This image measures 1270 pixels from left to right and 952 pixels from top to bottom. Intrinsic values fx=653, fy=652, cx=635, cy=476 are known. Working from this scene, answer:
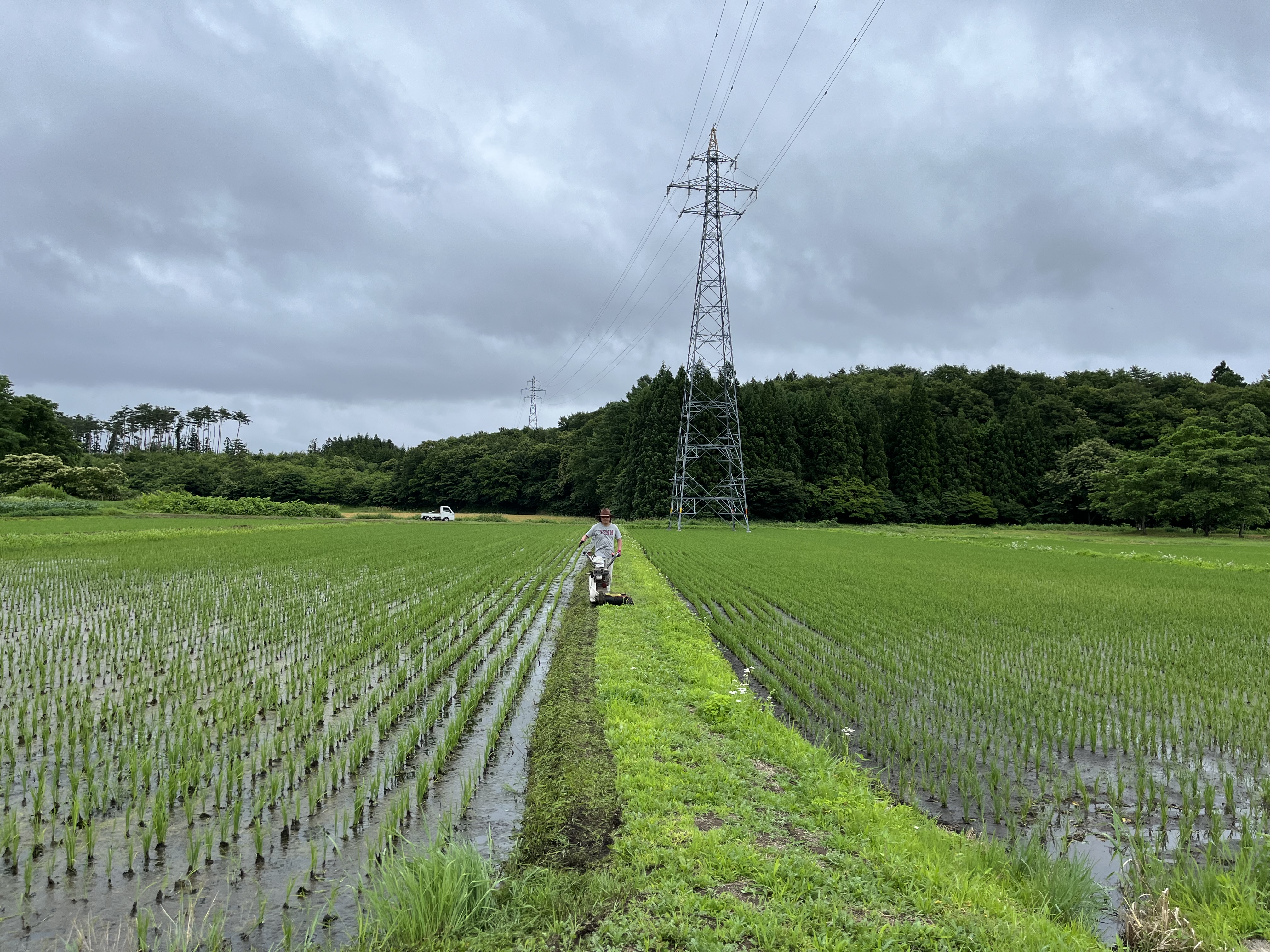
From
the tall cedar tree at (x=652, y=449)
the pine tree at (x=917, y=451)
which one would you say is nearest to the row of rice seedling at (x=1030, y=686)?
the tall cedar tree at (x=652, y=449)

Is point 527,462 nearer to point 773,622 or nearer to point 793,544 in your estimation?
point 793,544

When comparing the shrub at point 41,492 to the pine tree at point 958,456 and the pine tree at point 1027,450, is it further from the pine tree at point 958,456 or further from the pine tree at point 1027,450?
the pine tree at point 1027,450

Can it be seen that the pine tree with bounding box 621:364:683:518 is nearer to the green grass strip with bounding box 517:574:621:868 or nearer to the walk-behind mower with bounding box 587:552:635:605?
the walk-behind mower with bounding box 587:552:635:605

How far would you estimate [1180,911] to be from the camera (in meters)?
2.80

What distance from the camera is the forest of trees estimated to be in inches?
1796

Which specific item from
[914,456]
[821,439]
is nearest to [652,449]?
[821,439]

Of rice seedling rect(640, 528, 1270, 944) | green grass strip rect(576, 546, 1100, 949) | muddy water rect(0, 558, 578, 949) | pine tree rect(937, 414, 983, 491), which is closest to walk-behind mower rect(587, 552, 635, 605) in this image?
rice seedling rect(640, 528, 1270, 944)

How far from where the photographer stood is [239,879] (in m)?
2.97

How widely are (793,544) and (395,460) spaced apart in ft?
233

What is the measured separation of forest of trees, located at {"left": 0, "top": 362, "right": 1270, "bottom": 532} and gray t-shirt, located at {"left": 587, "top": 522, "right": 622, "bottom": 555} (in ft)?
137

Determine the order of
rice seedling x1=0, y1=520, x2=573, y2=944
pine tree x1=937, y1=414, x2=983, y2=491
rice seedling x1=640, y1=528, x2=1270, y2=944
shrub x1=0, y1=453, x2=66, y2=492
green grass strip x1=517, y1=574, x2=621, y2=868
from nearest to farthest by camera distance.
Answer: green grass strip x1=517, y1=574, x2=621, y2=868 → rice seedling x1=0, y1=520, x2=573, y2=944 → rice seedling x1=640, y1=528, x2=1270, y2=944 → shrub x1=0, y1=453, x2=66, y2=492 → pine tree x1=937, y1=414, x2=983, y2=491

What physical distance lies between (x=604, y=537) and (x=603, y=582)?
106 centimetres

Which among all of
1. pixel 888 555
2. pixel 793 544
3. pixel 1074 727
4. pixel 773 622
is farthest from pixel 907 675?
pixel 793 544

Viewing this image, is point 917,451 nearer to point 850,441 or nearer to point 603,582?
point 850,441
